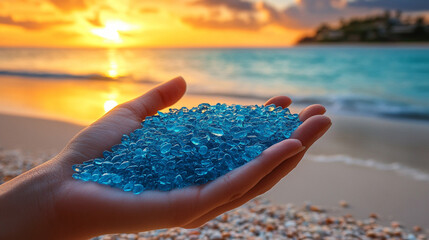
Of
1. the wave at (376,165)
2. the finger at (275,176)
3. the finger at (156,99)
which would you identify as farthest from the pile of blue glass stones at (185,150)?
the wave at (376,165)

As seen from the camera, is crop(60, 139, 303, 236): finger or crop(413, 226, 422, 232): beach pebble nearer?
crop(60, 139, 303, 236): finger

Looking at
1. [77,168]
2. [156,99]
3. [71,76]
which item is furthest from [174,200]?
[71,76]

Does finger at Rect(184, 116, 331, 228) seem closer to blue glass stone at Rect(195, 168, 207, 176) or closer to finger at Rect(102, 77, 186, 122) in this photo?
blue glass stone at Rect(195, 168, 207, 176)

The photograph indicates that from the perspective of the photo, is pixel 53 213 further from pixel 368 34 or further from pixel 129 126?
pixel 368 34

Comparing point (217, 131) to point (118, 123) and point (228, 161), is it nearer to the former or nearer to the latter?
point (228, 161)

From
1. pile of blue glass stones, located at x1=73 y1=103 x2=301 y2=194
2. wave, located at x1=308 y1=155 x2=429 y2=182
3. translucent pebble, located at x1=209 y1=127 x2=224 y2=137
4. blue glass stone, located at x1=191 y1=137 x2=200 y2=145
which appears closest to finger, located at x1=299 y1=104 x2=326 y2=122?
pile of blue glass stones, located at x1=73 y1=103 x2=301 y2=194

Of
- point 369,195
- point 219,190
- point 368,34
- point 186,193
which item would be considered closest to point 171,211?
point 186,193
